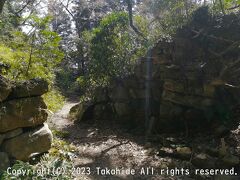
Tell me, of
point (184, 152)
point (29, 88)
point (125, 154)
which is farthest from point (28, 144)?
point (184, 152)

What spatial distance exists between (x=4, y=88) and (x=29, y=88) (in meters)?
0.52

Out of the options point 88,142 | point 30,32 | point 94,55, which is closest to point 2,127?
point 30,32

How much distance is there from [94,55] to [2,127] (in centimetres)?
655

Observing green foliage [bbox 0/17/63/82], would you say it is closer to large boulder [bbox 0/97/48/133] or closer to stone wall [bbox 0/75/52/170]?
stone wall [bbox 0/75/52/170]

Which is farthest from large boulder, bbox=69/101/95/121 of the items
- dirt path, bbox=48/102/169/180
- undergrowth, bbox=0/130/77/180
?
A: undergrowth, bbox=0/130/77/180

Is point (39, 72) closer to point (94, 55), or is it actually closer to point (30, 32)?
point (30, 32)

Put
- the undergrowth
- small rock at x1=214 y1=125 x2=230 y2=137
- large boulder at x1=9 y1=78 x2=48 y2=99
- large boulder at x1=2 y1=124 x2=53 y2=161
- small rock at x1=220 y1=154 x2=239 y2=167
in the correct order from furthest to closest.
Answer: small rock at x1=214 y1=125 x2=230 y2=137
small rock at x1=220 y1=154 x2=239 y2=167
large boulder at x1=9 y1=78 x2=48 y2=99
large boulder at x1=2 y1=124 x2=53 y2=161
the undergrowth

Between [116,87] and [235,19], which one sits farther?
[116,87]

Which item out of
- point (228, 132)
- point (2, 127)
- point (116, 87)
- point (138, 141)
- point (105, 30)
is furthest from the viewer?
point (105, 30)

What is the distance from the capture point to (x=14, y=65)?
223 inches

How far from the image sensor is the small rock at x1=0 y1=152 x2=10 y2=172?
195 inches

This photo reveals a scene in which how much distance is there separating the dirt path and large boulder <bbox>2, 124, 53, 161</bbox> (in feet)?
3.01

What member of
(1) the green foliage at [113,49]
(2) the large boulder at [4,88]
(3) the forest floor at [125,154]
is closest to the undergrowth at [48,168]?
(3) the forest floor at [125,154]

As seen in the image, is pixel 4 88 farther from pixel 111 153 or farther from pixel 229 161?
pixel 229 161
